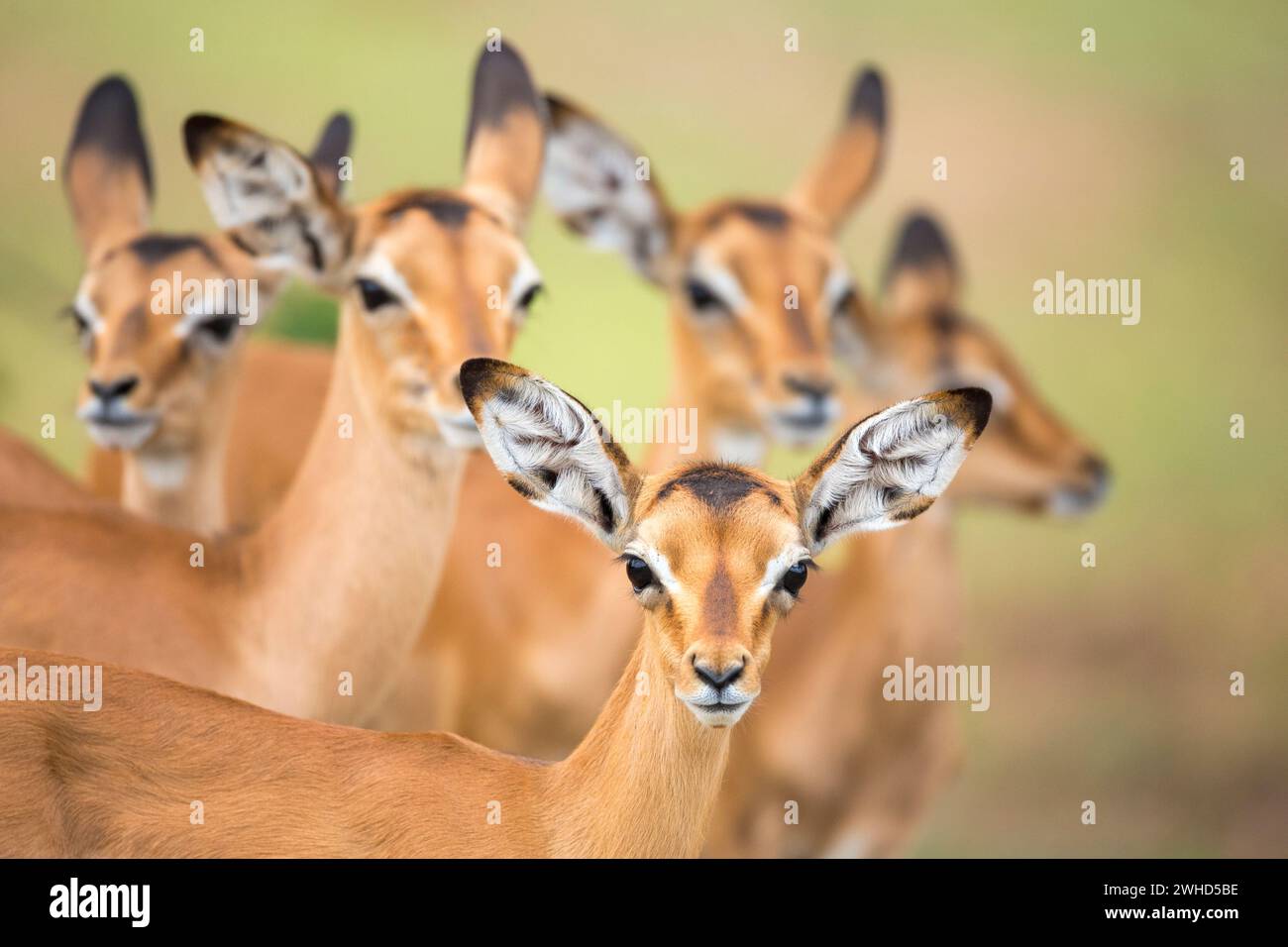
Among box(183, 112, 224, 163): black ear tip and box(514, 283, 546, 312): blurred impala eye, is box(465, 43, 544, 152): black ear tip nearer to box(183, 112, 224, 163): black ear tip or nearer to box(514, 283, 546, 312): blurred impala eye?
box(514, 283, 546, 312): blurred impala eye

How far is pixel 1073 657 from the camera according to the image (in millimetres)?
7422

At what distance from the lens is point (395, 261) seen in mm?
4500

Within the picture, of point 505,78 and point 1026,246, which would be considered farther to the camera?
point 1026,246

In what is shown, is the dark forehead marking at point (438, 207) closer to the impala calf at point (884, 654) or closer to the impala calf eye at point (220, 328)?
the impala calf eye at point (220, 328)

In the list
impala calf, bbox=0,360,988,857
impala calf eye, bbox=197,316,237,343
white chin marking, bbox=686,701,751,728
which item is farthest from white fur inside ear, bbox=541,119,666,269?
white chin marking, bbox=686,701,751,728

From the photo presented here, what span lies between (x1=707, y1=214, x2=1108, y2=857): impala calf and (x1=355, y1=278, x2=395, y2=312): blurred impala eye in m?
2.07

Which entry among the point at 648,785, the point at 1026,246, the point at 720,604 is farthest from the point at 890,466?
the point at 1026,246

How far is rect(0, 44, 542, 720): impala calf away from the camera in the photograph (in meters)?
4.34

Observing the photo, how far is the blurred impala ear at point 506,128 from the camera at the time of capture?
4996mm

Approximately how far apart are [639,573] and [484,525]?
2.59 m

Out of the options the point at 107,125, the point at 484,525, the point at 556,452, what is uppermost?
the point at 107,125

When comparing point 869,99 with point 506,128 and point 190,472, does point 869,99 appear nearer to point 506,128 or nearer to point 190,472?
point 506,128

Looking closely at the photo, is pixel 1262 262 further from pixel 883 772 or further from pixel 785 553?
pixel 785 553
